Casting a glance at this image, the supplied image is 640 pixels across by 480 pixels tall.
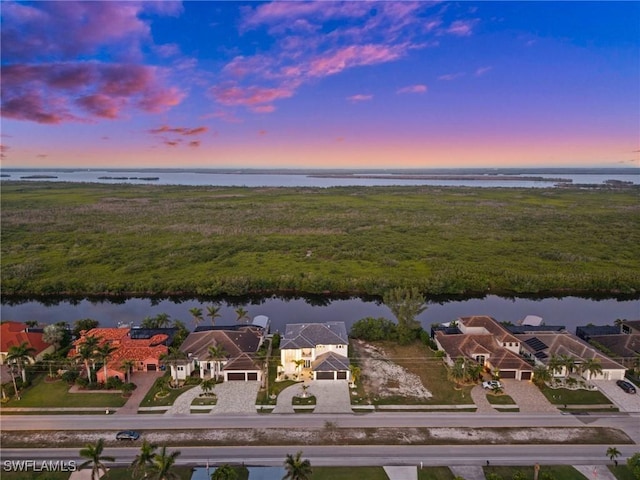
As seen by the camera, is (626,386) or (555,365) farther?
(555,365)

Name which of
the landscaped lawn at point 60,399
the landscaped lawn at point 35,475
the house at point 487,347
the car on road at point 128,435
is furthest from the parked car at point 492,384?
the landscaped lawn at point 35,475

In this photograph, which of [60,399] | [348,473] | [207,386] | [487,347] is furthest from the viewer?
[487,347]

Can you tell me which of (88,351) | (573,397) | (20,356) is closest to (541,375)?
(573,397)

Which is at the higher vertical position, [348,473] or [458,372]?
[458,372]

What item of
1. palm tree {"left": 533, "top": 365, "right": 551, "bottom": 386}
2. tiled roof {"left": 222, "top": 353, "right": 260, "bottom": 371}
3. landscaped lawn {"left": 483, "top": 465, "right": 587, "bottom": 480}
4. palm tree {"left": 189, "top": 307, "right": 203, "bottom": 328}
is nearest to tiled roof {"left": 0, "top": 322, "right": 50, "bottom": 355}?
palm tree {"left": 189, "top": 307, "right": 203, "bottom": 328}

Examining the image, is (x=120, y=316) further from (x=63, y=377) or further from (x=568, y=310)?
(x=568, y=310)

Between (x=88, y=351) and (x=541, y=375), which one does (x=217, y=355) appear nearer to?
(x=88, y=351)

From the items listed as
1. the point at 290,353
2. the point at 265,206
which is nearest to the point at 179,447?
the point at 290,353
